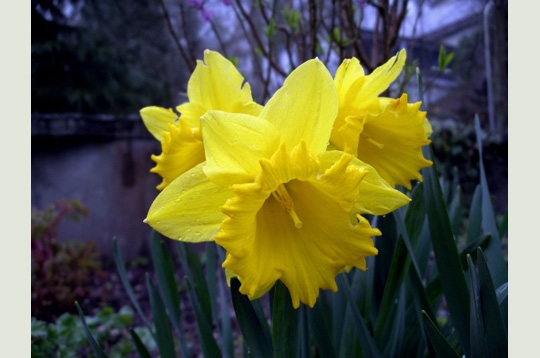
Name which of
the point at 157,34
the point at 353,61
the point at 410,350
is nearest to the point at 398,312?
the point at 410,350

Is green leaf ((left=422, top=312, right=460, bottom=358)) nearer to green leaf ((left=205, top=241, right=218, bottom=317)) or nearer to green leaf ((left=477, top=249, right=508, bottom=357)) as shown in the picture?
green leaf ((left=477, top=249, right=508, bottom=357))

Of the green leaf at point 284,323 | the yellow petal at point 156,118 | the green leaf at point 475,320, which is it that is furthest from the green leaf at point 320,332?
the yellow petal at point 156,118

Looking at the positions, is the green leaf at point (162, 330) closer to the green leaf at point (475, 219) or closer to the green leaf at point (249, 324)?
the green leaf at point (249, 324)

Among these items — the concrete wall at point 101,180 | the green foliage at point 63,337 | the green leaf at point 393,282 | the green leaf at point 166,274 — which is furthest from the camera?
the concrete wall at point 101,180

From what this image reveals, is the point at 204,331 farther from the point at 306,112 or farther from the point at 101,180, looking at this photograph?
the point at 101,180

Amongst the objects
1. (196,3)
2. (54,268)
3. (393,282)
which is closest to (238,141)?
(393,282)
